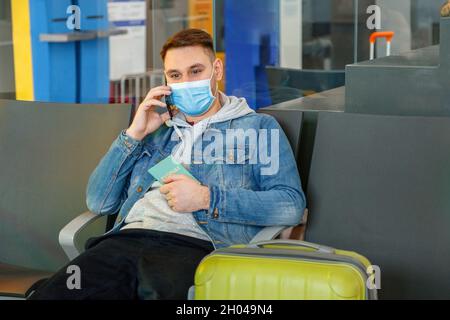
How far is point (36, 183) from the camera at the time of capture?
10.5ft

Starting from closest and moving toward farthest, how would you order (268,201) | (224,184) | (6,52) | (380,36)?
(268,201), (224,184), (380,36), (6,52)

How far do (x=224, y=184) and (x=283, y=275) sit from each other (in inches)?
23.0

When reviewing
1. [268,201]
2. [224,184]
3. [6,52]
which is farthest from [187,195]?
[6,52]

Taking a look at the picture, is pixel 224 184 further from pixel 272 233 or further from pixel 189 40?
pixel 189 40

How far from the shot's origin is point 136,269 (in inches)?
99.8

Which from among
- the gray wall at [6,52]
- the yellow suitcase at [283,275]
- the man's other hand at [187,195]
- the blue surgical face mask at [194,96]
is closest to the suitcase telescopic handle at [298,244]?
the yellow suitcase at [283,275]

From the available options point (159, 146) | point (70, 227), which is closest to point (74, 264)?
point (70, 227)

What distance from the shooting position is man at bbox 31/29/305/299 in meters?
2.55

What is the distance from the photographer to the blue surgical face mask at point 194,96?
2822 mm

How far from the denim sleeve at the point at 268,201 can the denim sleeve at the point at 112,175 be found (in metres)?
0.31

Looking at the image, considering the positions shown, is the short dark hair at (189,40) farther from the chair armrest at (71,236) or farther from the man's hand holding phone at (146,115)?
the chair armrest at (71,236)

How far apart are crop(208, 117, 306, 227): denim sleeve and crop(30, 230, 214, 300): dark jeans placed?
4.8 inches
